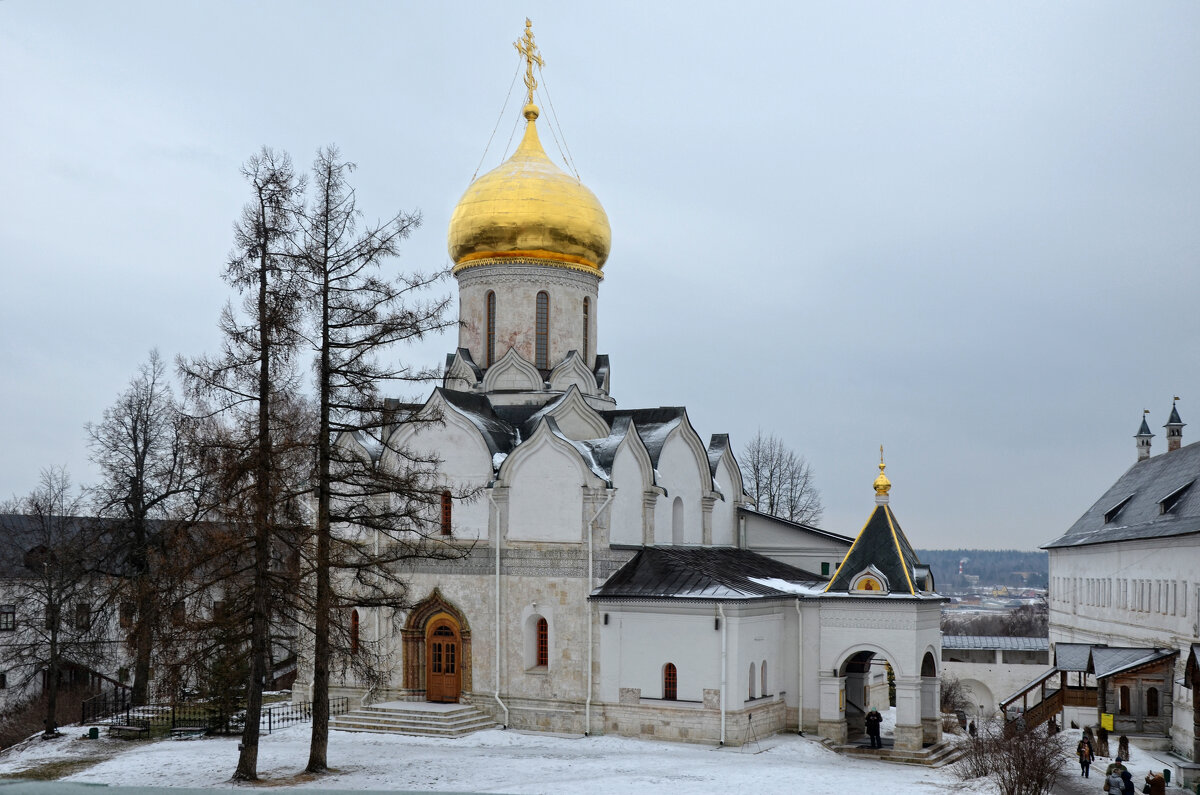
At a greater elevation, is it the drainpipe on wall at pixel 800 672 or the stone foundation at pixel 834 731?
the drainpipe on wall at pixel 800 672

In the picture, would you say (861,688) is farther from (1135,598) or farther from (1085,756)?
(1135,598)

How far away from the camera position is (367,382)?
701 inches

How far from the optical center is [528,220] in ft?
84.7

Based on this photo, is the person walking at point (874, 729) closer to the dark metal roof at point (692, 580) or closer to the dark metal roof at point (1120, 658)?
the dark metal roof at point (692, 580)

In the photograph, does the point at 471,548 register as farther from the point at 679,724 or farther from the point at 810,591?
the point at 810,591

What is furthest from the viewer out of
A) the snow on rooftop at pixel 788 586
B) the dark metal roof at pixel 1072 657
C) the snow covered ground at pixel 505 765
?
the dark metal roof at pixel 1072 657

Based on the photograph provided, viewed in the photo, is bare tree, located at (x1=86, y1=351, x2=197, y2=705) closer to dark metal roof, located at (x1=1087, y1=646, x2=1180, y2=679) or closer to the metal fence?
the metal fence

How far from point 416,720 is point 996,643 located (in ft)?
100

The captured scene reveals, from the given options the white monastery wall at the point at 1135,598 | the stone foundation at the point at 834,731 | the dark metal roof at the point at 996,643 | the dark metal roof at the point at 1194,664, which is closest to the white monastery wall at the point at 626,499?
the stone foundation at the point at 834,731

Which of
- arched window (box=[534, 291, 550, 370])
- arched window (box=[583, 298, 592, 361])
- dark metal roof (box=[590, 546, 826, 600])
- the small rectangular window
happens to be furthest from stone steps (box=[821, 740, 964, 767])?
the small rectangular window

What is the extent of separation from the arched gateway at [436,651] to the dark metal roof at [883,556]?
24.2 feet

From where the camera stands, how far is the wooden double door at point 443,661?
23.6 meters

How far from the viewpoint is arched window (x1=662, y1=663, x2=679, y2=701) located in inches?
869

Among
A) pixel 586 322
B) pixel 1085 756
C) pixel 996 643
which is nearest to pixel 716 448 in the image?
pixel 586 322
